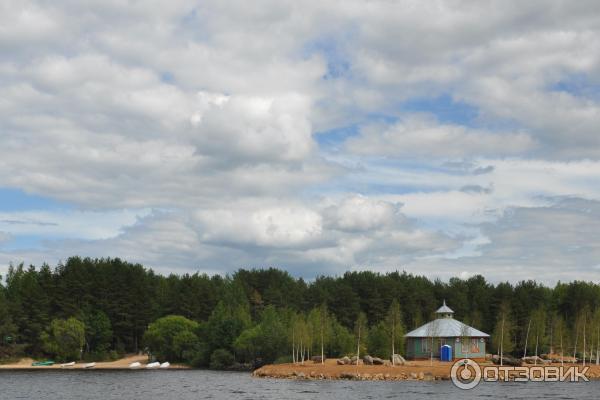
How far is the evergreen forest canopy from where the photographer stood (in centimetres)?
11131

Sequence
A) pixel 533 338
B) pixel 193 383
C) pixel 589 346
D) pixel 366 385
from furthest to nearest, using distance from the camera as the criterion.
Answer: pixel 533 338, pixel 589 346, pixel 193 383, pixel 366 385

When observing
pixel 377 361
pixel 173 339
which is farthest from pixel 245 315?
pixel 377 361

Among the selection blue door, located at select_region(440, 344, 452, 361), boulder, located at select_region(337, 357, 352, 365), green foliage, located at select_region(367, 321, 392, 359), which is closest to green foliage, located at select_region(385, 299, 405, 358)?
green foliage, located at select_region(367, 321, 392, 359)

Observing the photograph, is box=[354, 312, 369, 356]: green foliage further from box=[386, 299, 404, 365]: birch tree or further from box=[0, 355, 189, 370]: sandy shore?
box=[0, 355, 189, 370]: sandy shore

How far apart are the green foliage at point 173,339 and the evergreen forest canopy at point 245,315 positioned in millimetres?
191

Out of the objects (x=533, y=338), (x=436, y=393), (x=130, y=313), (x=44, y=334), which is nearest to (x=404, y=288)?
(x=533, y=338)

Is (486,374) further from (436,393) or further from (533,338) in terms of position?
(533,338)

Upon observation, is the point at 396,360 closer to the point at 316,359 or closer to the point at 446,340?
the point at 316,359

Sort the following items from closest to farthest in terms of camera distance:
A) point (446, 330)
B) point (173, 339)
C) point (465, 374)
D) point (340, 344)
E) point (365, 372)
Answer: point (365, 372) → point (465, 374) → point (446, 330) → point (340, 344) → point (173, 339)

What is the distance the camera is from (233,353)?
120 m

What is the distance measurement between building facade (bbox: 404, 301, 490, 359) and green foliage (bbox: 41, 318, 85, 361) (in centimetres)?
5604

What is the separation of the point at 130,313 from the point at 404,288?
175 ft

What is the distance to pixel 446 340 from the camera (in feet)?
357

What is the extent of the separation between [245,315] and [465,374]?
48.2 m
